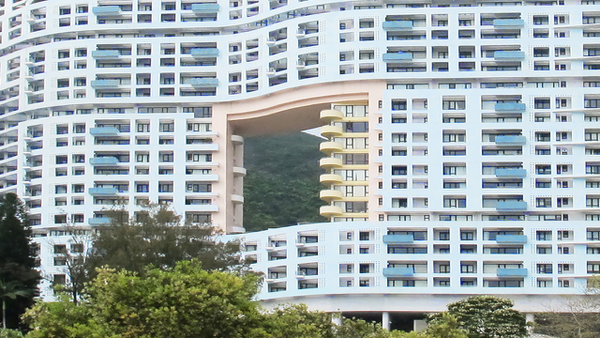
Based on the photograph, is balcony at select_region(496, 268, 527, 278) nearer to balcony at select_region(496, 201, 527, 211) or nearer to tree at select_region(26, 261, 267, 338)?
balcony at select_region(496, 201, 527, 211)

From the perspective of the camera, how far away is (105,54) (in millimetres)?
102188

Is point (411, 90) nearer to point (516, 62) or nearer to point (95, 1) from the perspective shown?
point (516, 62)

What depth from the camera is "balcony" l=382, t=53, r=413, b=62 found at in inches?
3711

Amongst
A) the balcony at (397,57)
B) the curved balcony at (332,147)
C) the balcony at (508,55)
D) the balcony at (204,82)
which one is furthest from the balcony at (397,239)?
the balcony at (204,82)

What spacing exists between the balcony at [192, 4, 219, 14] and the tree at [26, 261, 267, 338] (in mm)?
58018

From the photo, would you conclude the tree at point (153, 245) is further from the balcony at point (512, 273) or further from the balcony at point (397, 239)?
the balcony at point (512, 273)

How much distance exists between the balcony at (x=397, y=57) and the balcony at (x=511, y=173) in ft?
35.0

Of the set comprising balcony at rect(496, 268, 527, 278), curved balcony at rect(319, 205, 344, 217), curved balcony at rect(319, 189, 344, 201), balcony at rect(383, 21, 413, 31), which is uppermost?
balcony at rect(383, 21, 413, 31)

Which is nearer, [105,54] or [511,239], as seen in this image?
[511,239]

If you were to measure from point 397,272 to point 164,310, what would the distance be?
47293 millimetres

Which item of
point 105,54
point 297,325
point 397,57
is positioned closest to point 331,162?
point 397,57

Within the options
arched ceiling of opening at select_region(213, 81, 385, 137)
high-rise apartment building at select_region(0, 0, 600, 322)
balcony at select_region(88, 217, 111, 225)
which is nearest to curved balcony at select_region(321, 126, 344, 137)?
high-rise apartment building at select_region(0, 0, 600, 322)

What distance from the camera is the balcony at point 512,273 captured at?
90.4 meters

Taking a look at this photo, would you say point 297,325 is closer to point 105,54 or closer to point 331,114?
point 331,114
